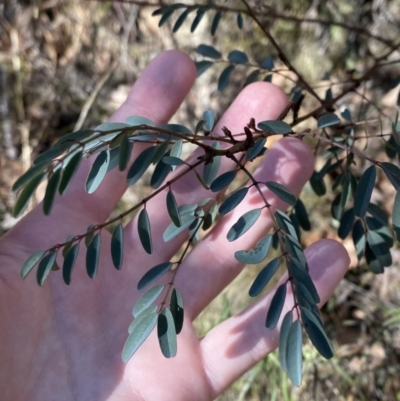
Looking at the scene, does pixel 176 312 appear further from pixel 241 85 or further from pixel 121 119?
pixel 241 85

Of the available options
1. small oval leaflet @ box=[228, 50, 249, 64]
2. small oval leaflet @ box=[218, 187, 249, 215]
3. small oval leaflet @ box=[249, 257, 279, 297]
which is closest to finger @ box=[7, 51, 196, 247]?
small oval leaflet @ box=[228, 50, 249, 64]

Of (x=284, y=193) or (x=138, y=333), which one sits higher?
(x=284, y=193)

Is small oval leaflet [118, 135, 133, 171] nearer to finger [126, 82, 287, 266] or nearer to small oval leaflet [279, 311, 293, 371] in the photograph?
small oval leaflet [279, 311, 293, 371]

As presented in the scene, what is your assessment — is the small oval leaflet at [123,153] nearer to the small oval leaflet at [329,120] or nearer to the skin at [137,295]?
the small oval leaflet at [329,120]

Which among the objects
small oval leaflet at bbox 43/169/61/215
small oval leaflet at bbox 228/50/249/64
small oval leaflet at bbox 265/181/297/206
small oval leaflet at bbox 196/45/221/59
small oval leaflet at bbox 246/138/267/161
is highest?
small oval leaflet at bbox 43/169/61/215

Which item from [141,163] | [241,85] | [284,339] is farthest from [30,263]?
[241,85]

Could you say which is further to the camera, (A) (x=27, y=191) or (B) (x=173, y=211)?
(B) (x=173, y=211)
